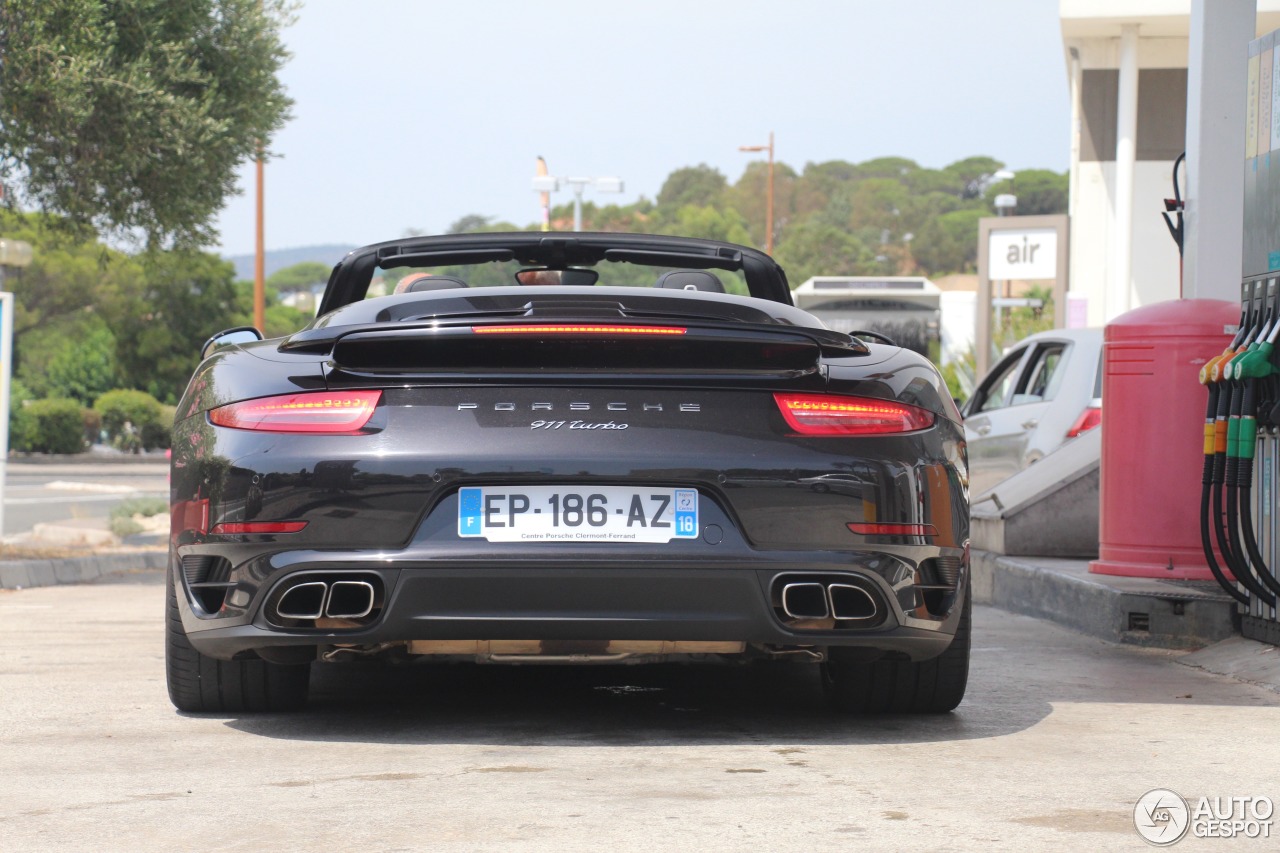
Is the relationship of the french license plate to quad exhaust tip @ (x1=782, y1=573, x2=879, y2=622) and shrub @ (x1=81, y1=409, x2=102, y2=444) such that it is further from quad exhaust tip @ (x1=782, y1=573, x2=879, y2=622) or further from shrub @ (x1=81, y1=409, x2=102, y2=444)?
shrub @ (x1=81, y1=409, x2=102, y2=444)

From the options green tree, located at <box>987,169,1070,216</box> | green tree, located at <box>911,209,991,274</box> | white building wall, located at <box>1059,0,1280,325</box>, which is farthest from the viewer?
green tree, located at <box>987,169,1070,216</box>

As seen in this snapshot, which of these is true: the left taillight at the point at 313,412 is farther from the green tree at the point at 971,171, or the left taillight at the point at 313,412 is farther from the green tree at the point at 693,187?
the green tree at the point at 971,171

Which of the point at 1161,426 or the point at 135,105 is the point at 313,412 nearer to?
the point at 1161,426

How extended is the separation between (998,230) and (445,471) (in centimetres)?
2572

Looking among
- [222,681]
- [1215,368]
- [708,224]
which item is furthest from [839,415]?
[708,224]

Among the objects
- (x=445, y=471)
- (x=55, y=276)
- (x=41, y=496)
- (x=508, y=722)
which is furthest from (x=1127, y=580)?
(x=55, y=276)

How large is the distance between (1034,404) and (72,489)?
66.9 feet

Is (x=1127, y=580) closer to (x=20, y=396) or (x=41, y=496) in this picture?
(x=41, y=496)

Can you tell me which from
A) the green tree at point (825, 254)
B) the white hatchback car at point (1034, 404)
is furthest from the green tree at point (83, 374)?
the green tree at point (825, 254)

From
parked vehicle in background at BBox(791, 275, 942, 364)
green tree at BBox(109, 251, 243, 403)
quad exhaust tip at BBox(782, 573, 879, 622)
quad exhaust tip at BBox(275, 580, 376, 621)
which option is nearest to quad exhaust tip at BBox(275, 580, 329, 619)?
quad exhaust tip at BBox(275, 580, 376, 621)

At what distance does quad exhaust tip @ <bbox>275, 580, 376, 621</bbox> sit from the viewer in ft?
13.5

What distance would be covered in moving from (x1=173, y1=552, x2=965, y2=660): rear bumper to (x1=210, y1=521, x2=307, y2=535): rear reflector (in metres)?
0.07

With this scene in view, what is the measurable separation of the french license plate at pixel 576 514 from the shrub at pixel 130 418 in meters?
43.0

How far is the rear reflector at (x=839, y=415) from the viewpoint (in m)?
4.18
